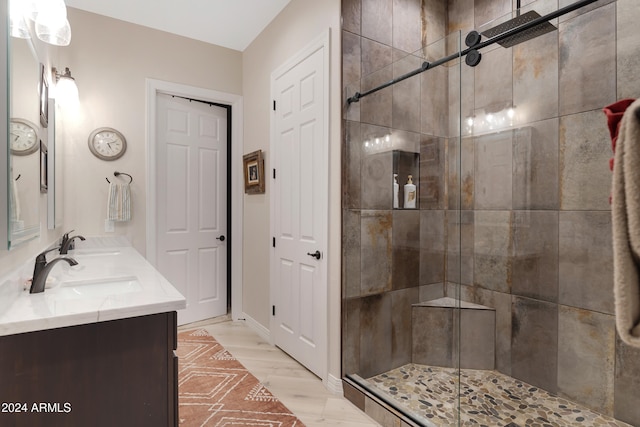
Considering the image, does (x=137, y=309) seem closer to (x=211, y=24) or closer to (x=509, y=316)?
(x=509, y=316)

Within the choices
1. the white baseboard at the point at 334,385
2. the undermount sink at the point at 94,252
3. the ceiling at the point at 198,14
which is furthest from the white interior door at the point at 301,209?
the undermount sink at the point at 94,252

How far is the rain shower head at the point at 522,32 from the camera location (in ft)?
5.78

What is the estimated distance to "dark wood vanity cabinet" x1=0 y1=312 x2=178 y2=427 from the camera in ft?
3.48

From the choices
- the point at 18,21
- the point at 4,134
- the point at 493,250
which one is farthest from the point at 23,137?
the point at 493,250

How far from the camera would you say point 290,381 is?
2.45 meters

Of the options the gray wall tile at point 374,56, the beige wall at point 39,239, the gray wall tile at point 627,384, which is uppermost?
the gray wall tile at point 374,56

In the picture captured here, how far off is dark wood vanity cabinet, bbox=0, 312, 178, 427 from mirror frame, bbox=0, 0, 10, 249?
0.36m

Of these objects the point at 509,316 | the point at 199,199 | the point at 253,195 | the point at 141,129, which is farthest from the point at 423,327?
the point at 141,129

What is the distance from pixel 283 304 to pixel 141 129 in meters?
2.02

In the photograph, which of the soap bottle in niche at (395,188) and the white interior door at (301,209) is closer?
the soap bottle in niche at (395,188)

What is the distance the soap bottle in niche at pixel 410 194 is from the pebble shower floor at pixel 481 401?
990mm

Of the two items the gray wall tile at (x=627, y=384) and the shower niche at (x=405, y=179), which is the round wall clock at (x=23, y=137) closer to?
the shower niche at (x=405, y=179)

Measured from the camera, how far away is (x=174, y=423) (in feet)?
4.24

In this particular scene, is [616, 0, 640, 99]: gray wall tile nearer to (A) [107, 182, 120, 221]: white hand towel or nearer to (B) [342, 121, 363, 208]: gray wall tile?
(B) [342, 121, 363, 208]: gray wall tile
